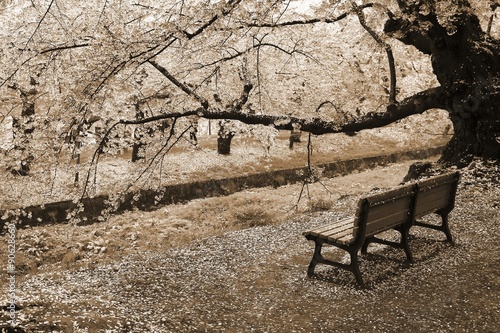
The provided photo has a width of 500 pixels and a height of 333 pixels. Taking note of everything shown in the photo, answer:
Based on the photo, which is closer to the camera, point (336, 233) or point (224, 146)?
point (336, 233)

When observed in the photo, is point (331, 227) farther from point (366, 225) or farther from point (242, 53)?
point (242, 53)

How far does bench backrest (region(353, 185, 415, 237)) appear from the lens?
19.8ft

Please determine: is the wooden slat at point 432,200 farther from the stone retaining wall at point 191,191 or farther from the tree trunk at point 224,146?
the tree trunk at point 224,146

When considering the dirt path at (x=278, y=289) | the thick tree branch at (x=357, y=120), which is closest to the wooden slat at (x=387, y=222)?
the dirt path at (x=278, y=289)

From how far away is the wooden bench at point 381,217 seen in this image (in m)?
6.10

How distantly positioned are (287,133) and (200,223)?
648 inches

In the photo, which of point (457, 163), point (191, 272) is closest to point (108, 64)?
point (191, 272)

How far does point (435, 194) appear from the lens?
7.35m

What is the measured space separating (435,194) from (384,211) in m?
1.35

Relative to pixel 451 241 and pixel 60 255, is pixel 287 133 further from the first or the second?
pixel 451 241

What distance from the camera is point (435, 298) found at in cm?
582

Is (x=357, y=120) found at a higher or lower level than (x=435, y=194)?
higher

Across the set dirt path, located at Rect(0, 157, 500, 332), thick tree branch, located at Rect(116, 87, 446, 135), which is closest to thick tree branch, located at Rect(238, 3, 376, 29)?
thick tree branch, located at Rect(116, 87, 446, 135)

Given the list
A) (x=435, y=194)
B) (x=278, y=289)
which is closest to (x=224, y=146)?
(x=435, y=194)
